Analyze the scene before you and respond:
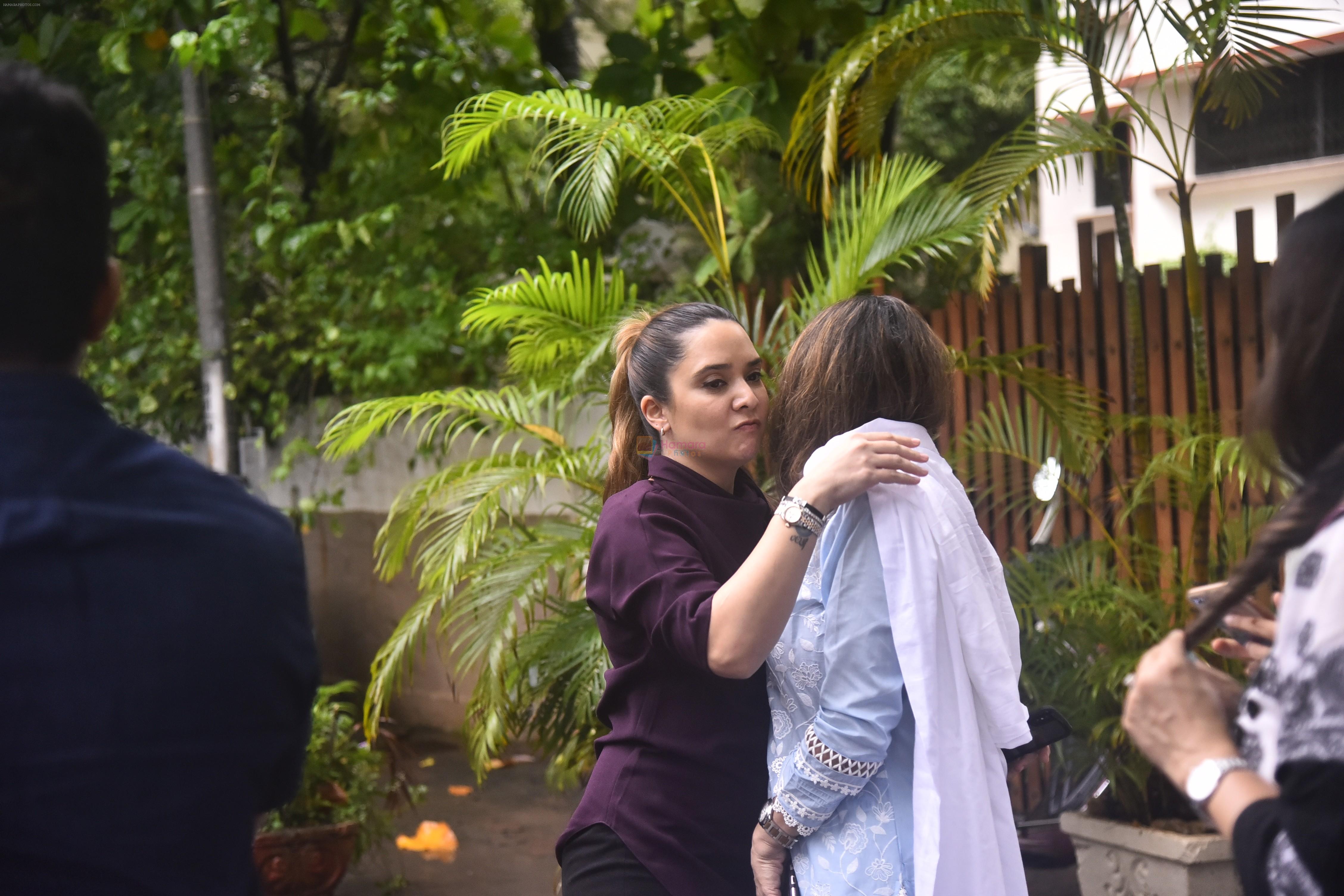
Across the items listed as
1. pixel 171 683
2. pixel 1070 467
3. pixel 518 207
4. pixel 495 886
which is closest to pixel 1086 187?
pixel 518 207

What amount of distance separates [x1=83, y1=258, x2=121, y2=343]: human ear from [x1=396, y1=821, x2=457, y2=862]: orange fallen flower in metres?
4.86

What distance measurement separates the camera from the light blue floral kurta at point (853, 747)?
1833 mm

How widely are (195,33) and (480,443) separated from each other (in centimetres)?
276

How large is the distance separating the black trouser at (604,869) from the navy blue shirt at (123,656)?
32.9 inches

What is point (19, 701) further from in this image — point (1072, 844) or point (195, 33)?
point (195, 33)

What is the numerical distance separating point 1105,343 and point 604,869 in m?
3.97

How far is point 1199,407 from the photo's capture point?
4344mm

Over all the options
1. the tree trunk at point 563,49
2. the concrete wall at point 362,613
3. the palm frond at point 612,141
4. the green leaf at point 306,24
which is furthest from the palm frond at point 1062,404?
the green leaf at point 306,24

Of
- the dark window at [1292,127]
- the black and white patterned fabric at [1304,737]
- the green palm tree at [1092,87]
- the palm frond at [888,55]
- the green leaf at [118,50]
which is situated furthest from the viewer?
the dark window at [1292,127]

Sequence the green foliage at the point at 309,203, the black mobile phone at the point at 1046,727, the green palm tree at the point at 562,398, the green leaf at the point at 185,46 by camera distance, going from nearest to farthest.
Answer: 1. the black mobile phone at the point at 1046,727
2. the green palm tree at the point at 562,398
3. the green leaf at the point at 185,46
4. the green foliage at the point at 309,203

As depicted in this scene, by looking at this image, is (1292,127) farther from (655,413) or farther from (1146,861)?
(655,413)

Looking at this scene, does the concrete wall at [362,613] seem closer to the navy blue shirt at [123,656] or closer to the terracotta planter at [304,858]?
the terracotta planter at [304,858]

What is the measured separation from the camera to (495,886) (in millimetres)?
5262

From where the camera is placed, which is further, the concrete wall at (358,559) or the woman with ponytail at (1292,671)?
the concrete wall at (358,559)
